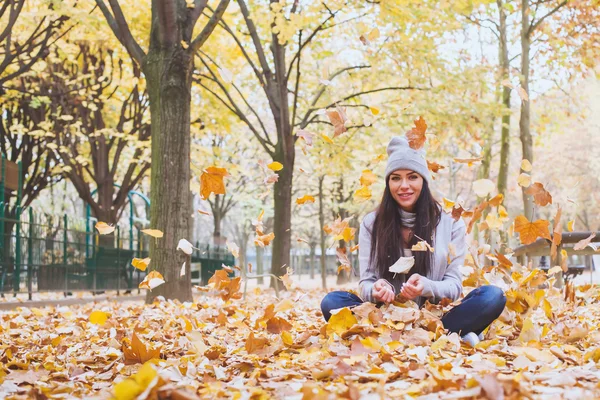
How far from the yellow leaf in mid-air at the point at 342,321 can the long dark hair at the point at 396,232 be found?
50 centimetres

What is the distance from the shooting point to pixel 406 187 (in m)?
3.91

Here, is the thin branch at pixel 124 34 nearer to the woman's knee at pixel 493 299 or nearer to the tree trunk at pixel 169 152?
the tree trunk at pixel 169 152

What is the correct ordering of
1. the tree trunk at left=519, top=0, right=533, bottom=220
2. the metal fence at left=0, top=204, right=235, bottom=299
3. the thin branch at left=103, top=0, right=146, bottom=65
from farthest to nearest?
1. the tree trunk at left=519, top=0, right=533, bottom=220
2. the metal fence at left=0, top=204, right=235, bottom=299
3. the thin branch at left=103, top=0, right=146, bottom=65

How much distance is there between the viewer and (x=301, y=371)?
2873 millimetres

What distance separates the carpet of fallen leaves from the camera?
231cm

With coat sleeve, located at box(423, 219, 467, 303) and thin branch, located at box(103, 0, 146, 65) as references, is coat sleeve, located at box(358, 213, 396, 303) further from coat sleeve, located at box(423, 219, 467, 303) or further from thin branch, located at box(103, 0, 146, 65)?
thin branch, located at box(103, 0, 146, 65)

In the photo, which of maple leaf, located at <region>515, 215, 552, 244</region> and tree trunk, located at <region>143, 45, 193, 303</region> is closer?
maple leaf, located at <region>515, 215, 552, 244</region>

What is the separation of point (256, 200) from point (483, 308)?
90.9 ft

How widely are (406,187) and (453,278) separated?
0.61 metres

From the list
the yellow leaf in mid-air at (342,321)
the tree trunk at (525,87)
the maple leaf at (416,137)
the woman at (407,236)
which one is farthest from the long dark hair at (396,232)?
the tree trunk at (525,87)

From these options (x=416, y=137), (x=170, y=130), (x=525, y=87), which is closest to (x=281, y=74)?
(x=525, y=87)

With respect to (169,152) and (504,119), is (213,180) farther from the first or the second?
(504,119)

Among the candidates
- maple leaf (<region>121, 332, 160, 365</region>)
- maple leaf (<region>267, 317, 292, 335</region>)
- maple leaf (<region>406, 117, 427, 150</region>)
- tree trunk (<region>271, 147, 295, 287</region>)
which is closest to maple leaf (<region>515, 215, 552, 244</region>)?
maple leaf (<region>406, 117, 427, 150</region>)

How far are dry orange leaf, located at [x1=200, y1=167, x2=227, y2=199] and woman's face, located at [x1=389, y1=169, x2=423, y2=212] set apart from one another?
3.40 ft
